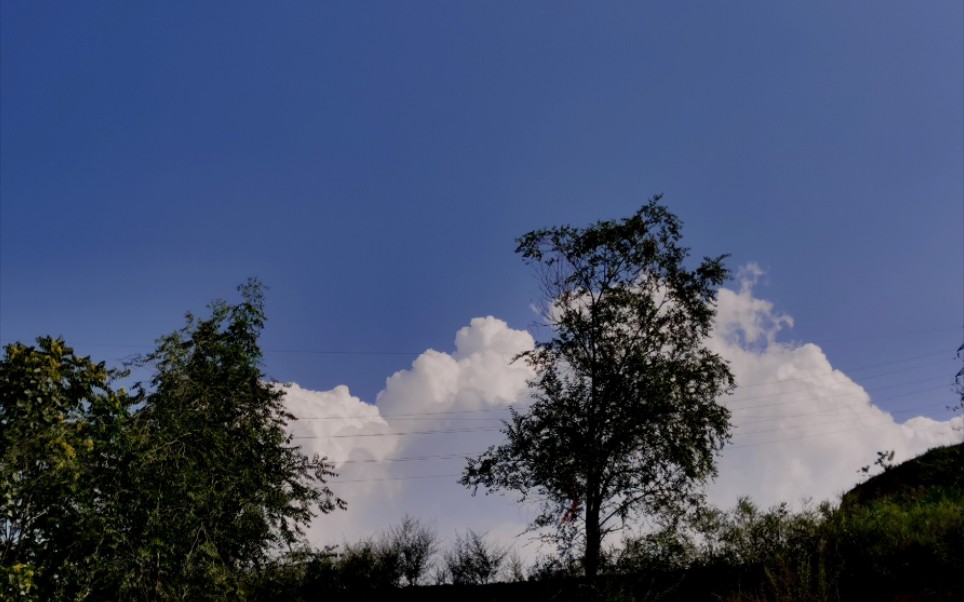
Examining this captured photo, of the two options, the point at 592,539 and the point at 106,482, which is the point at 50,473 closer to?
the point at 106,482

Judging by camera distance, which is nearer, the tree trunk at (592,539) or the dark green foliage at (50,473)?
the dark green foliage at (50,473)

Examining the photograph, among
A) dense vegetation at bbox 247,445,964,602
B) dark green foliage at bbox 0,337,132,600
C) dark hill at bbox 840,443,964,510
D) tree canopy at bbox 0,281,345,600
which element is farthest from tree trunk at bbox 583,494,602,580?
dark green foliage at bbox 0,337,132,600

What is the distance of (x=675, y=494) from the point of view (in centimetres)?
1956

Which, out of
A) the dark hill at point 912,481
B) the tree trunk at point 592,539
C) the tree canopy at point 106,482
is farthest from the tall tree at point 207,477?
the dark hill at point 912,481

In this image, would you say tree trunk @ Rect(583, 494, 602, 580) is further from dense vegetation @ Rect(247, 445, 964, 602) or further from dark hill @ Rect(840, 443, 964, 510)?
dark hill @ Rect(840, 443, 964, 510)

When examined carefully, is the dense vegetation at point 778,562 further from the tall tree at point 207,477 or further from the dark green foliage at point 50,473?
the dark green foliage at point 50,473

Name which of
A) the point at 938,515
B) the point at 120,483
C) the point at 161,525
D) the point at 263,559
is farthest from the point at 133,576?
the point at 938,515

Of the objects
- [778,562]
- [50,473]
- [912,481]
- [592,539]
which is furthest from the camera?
[912,481]

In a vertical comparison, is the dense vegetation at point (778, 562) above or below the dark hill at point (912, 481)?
below

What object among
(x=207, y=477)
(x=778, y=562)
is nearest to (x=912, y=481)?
(x=778, y=562)

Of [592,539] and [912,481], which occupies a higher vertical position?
[912,481]

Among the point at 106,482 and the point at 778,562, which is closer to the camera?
the point at 106,482

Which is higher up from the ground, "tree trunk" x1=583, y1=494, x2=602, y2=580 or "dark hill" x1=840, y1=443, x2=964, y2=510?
"dark hill" x1=840, y1=443, x2=964, y2=510

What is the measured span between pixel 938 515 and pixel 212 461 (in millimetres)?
17176
